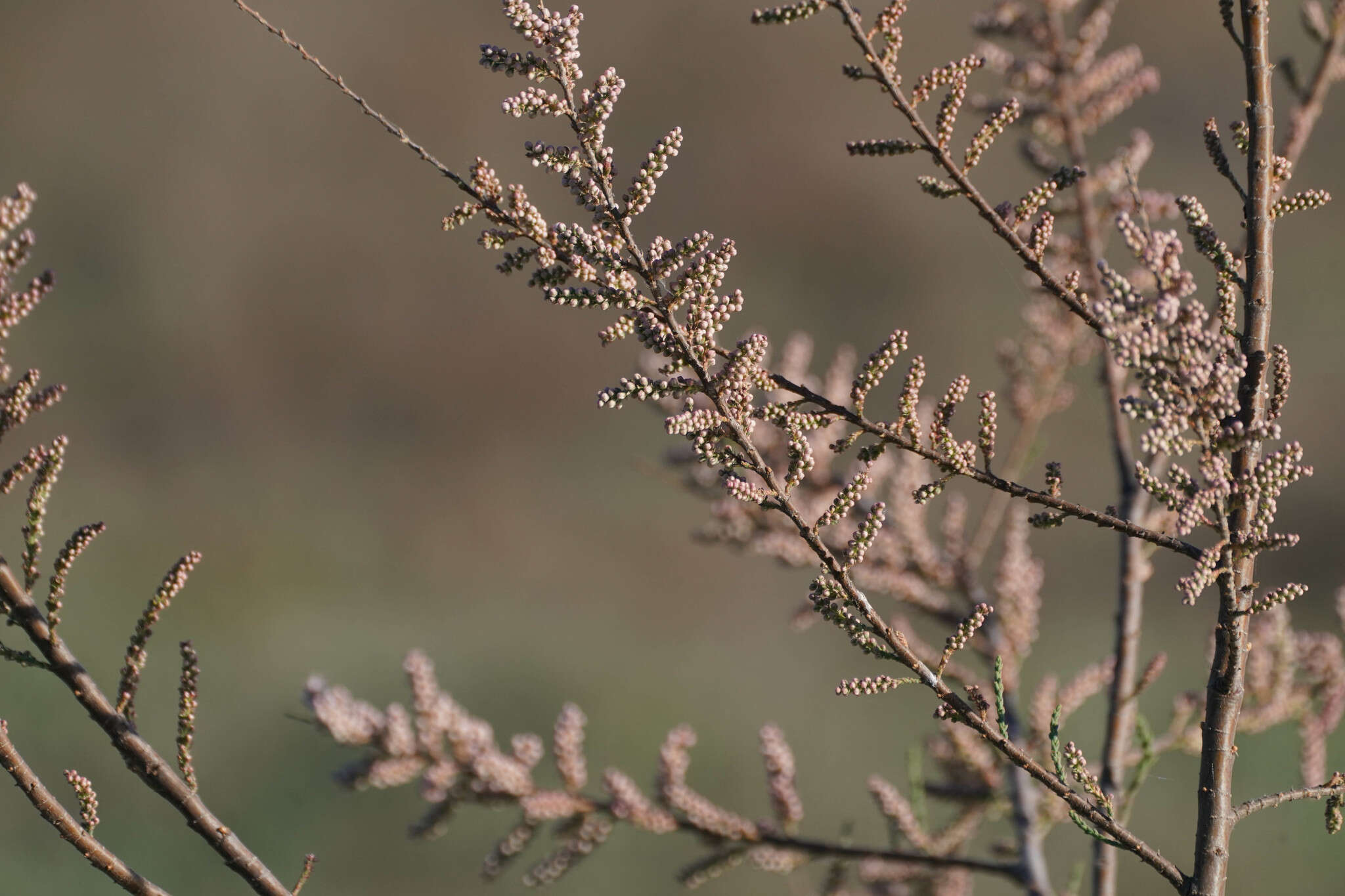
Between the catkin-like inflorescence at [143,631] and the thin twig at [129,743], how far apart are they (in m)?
0.03

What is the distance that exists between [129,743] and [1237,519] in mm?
1139

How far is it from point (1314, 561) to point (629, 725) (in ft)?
17.7

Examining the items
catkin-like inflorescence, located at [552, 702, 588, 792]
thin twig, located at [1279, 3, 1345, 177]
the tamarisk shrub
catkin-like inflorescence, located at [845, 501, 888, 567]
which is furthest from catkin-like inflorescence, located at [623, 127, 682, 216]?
thin twig, located at [1279, 3, 1345, 177]

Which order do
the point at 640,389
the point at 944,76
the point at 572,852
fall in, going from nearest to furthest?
the point at 640,389
the point at 944,76
the point at 572,852

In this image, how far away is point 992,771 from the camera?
226 cm

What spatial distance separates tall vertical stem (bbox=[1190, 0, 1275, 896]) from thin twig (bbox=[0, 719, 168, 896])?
1.08 meters

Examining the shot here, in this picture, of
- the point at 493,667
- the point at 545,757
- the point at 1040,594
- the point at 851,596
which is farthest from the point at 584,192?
the point at 1040,594

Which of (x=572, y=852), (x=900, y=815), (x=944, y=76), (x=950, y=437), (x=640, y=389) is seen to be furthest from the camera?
(x=900, y=815)

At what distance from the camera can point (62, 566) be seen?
1.09m

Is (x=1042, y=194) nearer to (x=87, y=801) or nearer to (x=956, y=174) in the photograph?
(x=956, y=174)

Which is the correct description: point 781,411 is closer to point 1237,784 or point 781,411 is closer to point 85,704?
point 85,704

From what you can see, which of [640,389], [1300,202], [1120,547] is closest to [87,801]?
[640,389]

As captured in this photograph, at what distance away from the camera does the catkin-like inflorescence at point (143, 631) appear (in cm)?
111

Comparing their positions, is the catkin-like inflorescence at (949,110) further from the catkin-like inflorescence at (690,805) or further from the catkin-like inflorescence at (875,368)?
the catkin-like inflorescence at (690,805)
